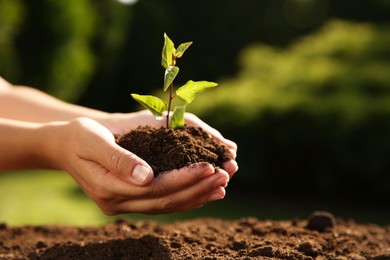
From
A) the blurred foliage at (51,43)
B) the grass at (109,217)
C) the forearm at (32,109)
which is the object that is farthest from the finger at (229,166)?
the blurred foliage at (51,43)

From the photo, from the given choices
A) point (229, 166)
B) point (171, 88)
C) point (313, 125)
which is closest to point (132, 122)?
point (171, 88)

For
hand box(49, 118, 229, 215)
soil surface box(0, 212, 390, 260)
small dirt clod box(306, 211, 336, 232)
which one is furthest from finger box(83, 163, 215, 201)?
small dirt clod box(306, 211, 336, 232)

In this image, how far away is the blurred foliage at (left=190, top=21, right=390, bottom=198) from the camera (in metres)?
7.64

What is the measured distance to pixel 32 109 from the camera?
3426 millimetres

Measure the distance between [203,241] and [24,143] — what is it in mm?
1015

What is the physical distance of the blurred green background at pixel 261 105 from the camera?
25.3 ft

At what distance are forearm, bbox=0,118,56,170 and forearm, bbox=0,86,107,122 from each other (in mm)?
473

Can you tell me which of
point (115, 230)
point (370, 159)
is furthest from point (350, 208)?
point (115, 230)

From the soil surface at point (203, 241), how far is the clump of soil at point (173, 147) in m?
0.37

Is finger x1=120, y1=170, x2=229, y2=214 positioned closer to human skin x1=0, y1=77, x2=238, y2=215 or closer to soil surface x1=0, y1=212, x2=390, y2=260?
human skin x1=0, y1=77, x2=238, y2=215

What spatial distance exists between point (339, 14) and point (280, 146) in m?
9.01

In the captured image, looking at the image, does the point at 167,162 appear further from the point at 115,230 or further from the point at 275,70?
the point at 275,70

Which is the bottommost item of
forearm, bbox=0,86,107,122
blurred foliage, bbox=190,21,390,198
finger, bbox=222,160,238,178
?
finger, bbox=222,160,238,178

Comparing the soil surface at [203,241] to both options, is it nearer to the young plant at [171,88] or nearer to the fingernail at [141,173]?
the fingernail at [141,173]
